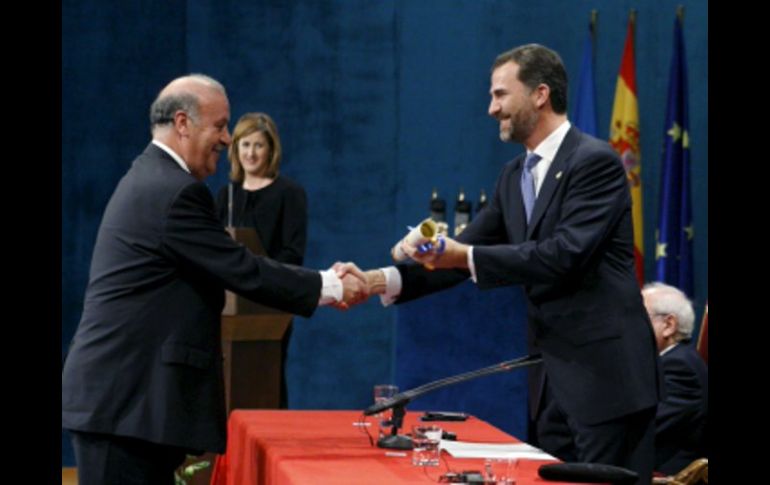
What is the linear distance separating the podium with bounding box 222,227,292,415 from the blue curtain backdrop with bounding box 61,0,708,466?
2.67 m

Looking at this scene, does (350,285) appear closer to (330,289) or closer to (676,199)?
(330,289)

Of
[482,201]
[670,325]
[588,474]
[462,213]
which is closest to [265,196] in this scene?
[462,213]

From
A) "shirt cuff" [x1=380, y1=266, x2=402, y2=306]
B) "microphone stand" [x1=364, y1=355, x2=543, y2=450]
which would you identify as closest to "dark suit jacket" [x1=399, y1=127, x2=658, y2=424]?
"microphone stand" [x1=364, y1=355, x2=543, y2=450]

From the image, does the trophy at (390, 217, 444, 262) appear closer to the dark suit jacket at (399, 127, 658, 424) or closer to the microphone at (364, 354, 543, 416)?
the dark suit jacket at (399, 127, 658, 424)

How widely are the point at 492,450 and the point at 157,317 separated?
96 centimetres

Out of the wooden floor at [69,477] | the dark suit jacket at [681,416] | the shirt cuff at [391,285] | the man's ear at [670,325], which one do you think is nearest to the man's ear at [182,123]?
the shirt cuff at [391,285]

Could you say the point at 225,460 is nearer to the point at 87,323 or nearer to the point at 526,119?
the point at 87,323

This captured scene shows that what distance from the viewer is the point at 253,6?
8172mm

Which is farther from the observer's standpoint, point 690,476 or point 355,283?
point 690,476

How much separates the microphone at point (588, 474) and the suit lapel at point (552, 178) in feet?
3.59

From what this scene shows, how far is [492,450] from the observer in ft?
11.2

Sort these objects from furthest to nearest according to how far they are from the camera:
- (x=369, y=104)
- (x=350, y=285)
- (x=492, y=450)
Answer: (x=369, y=104) → (x=350, y=285) → (x=492, y=450)

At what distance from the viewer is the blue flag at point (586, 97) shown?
791cm
